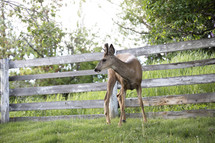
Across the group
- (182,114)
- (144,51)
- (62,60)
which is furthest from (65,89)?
(182,114)

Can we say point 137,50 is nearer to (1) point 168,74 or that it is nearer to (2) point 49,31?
(1) point 168,74

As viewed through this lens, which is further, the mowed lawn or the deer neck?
the deer neck

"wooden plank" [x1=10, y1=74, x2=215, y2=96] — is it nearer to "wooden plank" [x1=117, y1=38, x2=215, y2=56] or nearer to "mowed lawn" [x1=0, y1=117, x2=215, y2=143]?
"wooden plank" [x1=117, y1=38, x2=215, y2=56]

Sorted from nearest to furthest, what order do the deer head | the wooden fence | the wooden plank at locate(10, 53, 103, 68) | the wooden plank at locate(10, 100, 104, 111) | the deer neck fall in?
the deer head < the deer neck < the wooden fence < the wooden plank at locate(10, 100, 104, 111) < the wooden plank at locate(10, 53, 103, 68)

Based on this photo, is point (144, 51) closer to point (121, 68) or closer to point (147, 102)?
point (147, 102)

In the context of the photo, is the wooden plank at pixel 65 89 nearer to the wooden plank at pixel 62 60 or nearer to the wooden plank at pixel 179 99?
the wooden plank at pixel 62 60

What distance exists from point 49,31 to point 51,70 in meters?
3.59


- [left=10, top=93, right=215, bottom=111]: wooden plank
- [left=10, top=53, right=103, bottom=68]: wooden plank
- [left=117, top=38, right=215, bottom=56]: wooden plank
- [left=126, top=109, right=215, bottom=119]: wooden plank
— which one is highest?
[left=117, top=38, right=215, bottom=56]: wooden plank

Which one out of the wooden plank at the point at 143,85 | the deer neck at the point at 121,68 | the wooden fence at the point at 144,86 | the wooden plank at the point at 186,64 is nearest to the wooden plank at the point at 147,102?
the wooden fence at the point at 144,86

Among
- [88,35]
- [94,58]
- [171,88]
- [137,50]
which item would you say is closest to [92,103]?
[94,58]

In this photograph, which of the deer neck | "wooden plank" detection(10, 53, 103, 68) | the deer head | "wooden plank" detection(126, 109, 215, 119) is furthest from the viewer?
"wooden plank" detection(10, 53, 103, 68)

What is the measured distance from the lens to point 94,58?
233 inches

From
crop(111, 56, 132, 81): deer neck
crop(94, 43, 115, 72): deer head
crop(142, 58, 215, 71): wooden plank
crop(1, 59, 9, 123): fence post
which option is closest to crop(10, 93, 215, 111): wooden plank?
crop(1, 59, 9, 123): fence post

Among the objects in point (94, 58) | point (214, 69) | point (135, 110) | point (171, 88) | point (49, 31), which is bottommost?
point (135, 110)
